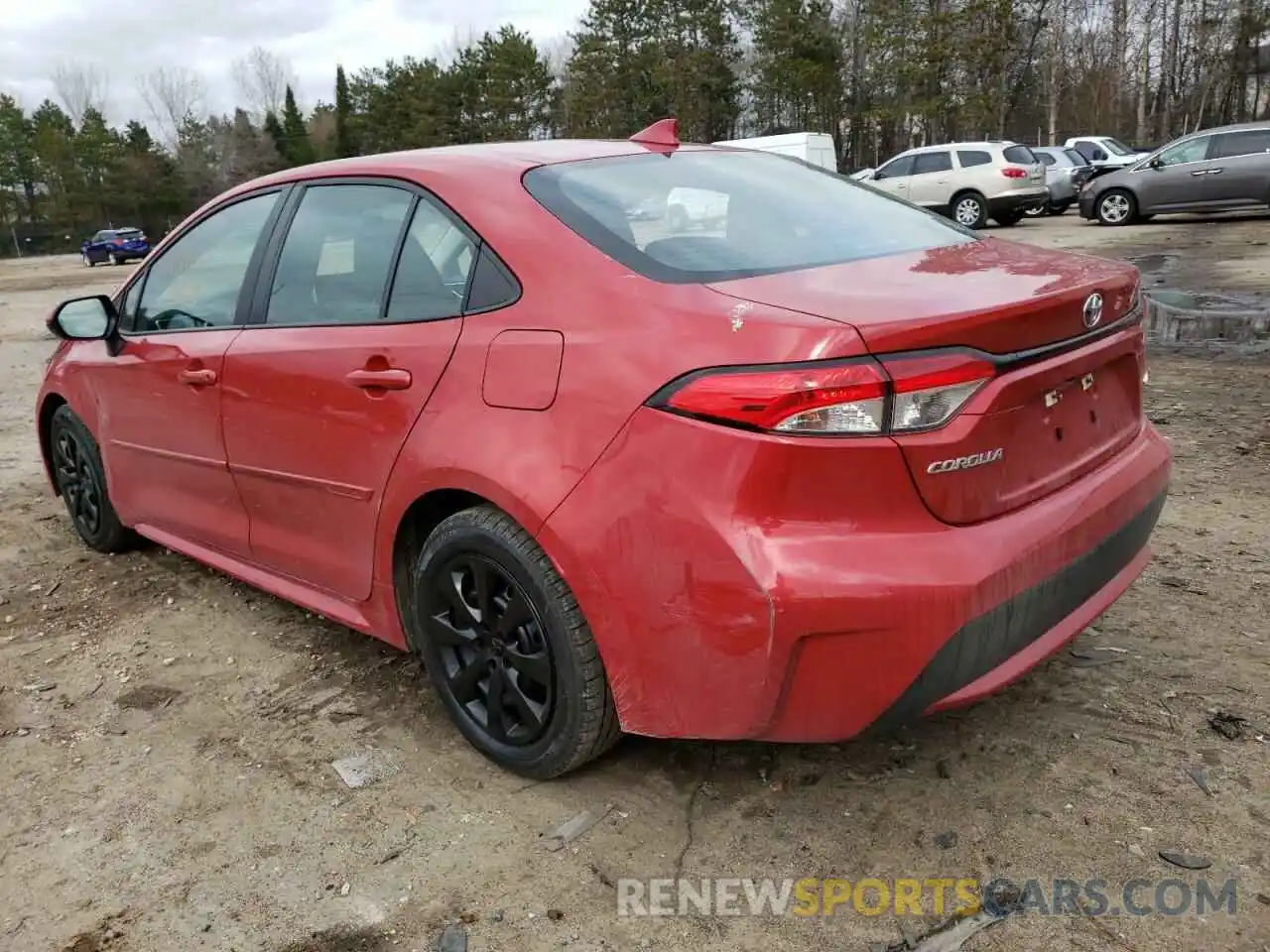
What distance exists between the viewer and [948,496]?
2037 mm

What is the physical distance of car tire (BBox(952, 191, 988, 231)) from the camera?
20156 mm

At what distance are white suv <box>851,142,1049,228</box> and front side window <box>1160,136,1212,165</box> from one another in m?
2.28

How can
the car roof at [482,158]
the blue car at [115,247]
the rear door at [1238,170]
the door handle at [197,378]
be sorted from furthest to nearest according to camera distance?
the blue car at [115,247] < the rear door at [1238,170] < the door handle at [197,378] < the car roof at [482,158]

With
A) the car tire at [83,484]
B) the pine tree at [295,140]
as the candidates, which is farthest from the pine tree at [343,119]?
the car tire at [83,484]

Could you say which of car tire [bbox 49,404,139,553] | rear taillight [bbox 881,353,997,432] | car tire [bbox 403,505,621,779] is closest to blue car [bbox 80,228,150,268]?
car tire [bbox 49,404,139,553]

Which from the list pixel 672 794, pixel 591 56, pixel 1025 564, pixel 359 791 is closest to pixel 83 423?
pixel 359 791

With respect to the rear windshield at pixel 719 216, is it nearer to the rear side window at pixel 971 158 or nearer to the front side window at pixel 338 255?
the front side window at pixel 338 255

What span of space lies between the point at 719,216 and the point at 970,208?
19.5m

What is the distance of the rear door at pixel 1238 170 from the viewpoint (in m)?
17.4

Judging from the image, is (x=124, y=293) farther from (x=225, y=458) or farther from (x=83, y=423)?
Answer: (x=225, y=458)

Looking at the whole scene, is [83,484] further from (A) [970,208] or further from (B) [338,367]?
(A) [970,208]

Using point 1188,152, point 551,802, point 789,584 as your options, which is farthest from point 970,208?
point 789,584

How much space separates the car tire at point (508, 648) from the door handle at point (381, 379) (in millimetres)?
381

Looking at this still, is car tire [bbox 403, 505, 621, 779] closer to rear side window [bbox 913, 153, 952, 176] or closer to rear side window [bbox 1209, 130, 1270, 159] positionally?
rear side window [bbox 1209, 130, 1270, 159]
